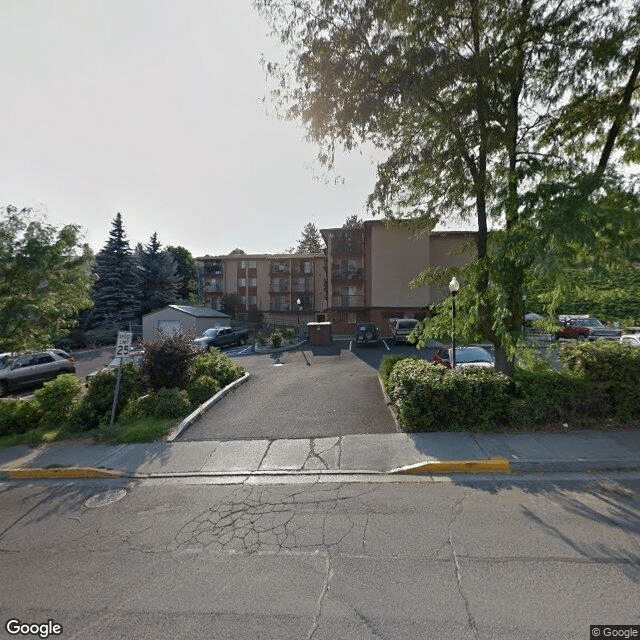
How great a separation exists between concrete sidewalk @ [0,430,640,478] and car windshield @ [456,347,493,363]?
16.0ft

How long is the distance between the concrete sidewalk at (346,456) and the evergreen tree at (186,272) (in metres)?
52.7

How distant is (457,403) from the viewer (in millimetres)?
6344

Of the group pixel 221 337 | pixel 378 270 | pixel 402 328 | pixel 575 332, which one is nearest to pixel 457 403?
pixel 402 328

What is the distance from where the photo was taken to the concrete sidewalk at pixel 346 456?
4980mm

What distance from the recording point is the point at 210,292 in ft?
141

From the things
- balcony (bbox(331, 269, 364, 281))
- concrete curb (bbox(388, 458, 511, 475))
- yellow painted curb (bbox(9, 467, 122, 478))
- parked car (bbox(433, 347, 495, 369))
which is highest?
balcony (bbox(331, 269, 364, 281))

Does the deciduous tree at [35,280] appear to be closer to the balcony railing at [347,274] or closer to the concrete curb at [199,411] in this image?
the concrete curb at [199,411]

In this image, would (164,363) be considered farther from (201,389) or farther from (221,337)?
(221,337)

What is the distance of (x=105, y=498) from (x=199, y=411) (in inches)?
128

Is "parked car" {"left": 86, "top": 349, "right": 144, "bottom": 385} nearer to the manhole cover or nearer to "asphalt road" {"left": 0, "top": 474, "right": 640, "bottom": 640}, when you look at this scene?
the manhole cover

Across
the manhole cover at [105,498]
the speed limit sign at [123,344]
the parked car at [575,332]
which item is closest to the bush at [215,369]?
the speed limit sign at [123,344]

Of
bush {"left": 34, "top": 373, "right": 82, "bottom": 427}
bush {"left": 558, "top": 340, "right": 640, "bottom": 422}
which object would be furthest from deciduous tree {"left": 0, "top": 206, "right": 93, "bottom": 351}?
bush {"left": 558, "top": 340, "right": 640, "bottom": 422}

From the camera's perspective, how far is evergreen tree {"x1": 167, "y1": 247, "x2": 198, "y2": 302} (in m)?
57.4

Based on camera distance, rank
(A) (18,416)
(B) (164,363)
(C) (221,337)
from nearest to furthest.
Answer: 1. (A) (18,416)
2. (B) (164,363)
3. (C) (221,337)
